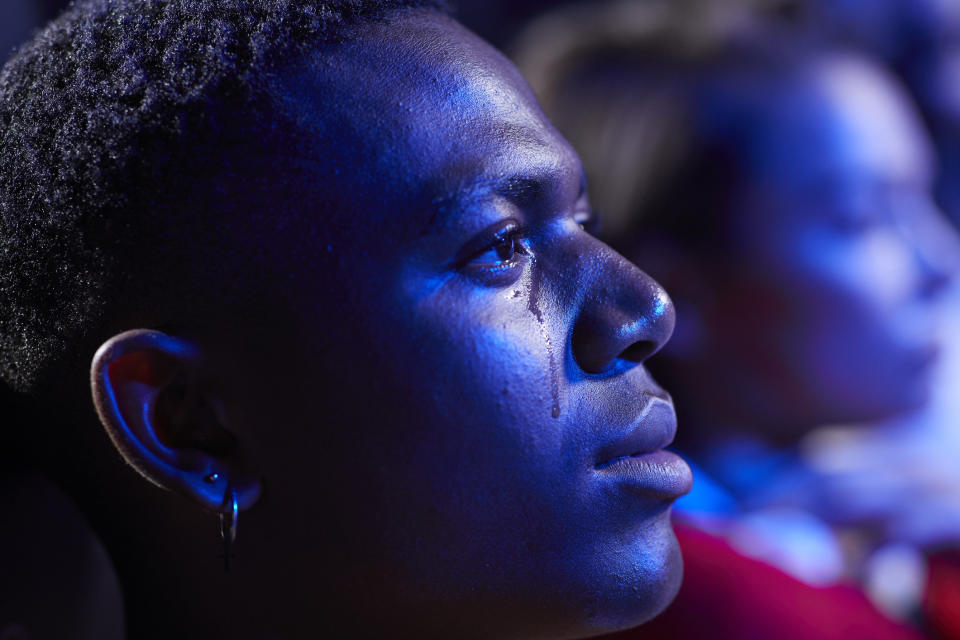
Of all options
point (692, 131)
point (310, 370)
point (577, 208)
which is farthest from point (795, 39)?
point (310, 370)

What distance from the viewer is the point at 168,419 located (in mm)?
879

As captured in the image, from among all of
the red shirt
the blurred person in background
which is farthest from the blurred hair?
the red shirt

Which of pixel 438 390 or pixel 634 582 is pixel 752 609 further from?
pixel 438 390

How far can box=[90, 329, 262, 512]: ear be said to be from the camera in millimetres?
847

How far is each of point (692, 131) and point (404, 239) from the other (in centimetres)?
108

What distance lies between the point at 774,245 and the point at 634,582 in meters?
1.00

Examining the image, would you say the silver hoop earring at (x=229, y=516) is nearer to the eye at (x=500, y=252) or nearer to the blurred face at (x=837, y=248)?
the eye at (x=500, y=252)

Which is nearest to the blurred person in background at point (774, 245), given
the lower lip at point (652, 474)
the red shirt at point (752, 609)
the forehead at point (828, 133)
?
the forehead at point (828, 133)

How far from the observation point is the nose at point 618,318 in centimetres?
89

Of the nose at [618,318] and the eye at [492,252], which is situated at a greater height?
the eye at [492,252]

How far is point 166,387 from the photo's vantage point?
87cm

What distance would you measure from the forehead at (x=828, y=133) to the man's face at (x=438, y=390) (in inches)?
37.0

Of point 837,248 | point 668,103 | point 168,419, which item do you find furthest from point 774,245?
point 168,419

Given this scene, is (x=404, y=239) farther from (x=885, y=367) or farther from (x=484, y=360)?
(x=885, y=367)
